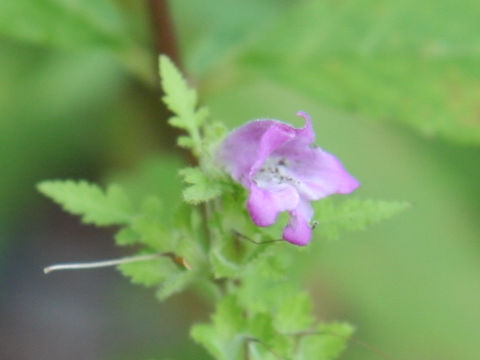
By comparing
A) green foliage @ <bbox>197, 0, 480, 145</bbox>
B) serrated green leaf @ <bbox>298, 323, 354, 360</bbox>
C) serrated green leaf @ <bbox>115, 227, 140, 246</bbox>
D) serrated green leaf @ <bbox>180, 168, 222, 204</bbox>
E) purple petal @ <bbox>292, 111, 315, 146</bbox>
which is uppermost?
green foliage @ <bbox>197, 0, 480, 145</bbox>

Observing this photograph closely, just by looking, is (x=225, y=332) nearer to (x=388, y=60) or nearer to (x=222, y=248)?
(x=222, y=248)

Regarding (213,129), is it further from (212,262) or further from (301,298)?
(301,298)

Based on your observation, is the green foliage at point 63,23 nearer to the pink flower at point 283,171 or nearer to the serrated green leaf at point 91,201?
the serrated green leaf at point 91,201

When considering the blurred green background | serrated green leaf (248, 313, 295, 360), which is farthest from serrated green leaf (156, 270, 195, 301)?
the blurred green background

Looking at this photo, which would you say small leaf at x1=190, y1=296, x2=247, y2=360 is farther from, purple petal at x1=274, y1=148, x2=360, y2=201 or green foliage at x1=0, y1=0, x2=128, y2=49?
green foliage at x1=0, y1=0, x2=128, y2=49

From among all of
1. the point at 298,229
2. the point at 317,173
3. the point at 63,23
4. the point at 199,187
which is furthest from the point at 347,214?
the point at 63,23

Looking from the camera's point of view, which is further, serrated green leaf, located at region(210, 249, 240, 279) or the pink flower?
serrated green leaf, located at region(210, 249, 240, 279)

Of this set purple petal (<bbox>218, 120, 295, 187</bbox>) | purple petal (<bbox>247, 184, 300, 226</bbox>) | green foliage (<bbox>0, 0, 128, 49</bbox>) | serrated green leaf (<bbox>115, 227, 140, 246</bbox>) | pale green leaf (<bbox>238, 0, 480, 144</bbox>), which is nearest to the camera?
purple petal (<bbox>247, 184, 300, 226</bbox>)

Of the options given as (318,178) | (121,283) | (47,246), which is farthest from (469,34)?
(47,246)
